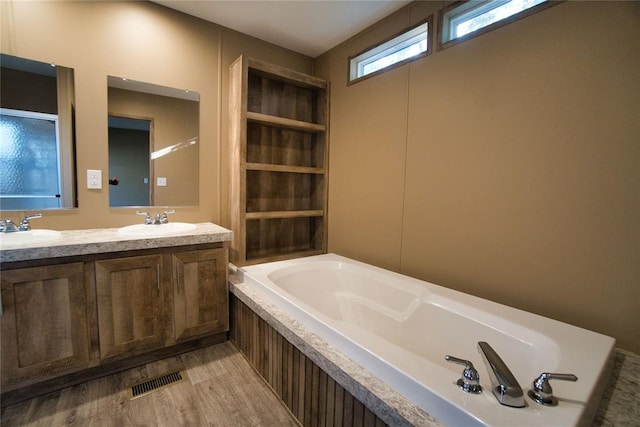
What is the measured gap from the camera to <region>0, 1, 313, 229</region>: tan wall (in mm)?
1802

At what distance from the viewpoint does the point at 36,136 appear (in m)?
1.82

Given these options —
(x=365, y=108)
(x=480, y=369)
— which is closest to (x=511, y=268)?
(x=480, y=369)

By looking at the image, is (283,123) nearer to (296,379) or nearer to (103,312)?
(103,312)

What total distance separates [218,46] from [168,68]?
487mm

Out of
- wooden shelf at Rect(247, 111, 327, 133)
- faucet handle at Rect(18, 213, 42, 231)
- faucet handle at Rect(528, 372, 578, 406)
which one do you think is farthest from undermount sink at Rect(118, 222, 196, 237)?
faucet handle at Rect(528, 372, 578, 406)

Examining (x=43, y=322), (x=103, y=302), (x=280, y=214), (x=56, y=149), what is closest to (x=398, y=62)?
(x=280, y=214)

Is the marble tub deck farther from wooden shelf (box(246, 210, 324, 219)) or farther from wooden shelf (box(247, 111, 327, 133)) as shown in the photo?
wooden shelf (box(247, 111, 327, 133))

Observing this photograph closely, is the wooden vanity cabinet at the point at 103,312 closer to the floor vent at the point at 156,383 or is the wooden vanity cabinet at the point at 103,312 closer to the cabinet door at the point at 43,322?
the cabinet door at the point at 43,322

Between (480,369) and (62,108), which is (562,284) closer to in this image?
(480,369)

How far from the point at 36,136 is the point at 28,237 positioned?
2.21 ft

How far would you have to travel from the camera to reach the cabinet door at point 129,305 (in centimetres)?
171

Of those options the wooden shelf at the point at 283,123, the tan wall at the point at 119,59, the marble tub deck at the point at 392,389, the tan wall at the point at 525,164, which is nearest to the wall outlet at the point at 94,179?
the tan wall at the point at 119,59

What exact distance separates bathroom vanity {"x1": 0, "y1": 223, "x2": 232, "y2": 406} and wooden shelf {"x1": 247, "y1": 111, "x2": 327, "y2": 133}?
1047mm

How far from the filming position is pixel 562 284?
1459 millimetres
